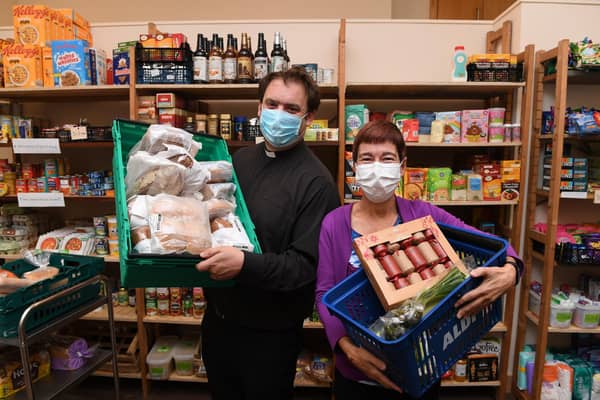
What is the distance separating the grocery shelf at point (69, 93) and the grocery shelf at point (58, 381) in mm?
1774

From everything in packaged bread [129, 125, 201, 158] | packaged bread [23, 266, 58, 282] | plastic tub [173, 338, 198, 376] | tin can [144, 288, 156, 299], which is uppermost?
packaged bread [129, 125, 201, 158]

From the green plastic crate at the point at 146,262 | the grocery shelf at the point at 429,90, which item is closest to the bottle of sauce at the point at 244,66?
the grocery shelf at the point at 429,90

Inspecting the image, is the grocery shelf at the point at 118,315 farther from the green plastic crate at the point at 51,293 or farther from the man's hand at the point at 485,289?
the man's hand at the point at 485,289

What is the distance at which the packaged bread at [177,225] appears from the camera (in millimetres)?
1028

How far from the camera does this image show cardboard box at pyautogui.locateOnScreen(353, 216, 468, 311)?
1.09 m

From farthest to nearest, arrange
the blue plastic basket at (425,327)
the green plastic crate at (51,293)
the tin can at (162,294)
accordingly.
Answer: the tin can at (162,294) < the green plastic crate at (51,293) < the blue plastic basket at (425,327)

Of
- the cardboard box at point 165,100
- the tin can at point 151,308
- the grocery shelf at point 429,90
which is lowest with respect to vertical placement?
the tin can at point 151,308

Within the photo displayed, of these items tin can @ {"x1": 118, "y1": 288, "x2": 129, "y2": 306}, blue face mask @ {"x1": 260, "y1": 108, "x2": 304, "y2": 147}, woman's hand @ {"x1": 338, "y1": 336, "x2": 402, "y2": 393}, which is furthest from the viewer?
tin can @ {"x1": 118, "y1": 288, "x2": 129, "y2": 306}

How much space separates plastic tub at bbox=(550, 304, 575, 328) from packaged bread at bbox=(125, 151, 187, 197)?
266 centimetres

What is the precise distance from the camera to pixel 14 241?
2.86m

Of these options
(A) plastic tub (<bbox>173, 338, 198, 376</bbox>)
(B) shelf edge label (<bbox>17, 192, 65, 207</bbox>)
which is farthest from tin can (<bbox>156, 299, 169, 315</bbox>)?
(B) shelf edge label (<bbox>17, 192, 65, 207</bbox>)

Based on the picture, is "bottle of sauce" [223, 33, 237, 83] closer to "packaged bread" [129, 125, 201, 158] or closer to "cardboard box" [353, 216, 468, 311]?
"packaged bread" [129, 125, 201, 158]

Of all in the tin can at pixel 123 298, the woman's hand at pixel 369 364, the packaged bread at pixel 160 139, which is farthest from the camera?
the tin can at pixel 123 298

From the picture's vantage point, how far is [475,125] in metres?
2.55
